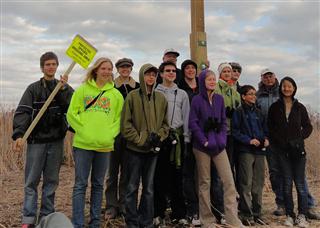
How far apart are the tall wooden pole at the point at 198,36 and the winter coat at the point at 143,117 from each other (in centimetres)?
151

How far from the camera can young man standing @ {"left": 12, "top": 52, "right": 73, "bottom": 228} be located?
445 cm

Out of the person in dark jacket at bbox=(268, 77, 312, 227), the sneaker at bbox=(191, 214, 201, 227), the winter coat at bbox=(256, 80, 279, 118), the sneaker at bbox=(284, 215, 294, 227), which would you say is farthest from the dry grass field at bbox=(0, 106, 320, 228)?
the winter coat at bbox=(256, 80, 279, 118)

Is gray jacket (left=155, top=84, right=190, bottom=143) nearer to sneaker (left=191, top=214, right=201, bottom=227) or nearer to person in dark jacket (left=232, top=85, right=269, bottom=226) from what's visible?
person in dark jacket (left=232, top=85, right=269, bottom=226)

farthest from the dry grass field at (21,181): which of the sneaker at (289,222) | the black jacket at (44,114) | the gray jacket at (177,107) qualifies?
the gray jacket at (177,107)

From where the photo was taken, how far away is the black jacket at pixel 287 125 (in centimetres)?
524

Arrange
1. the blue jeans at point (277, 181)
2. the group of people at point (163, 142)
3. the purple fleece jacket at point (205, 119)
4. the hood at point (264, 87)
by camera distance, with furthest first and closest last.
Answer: the hood at point (264, 87) < the blue jeans at point (277, 181) < the purple fleece jacket at point (205, 119) < the group of people at point (163, 142)

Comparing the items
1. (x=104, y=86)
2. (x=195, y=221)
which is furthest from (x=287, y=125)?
(x=104, y=86)

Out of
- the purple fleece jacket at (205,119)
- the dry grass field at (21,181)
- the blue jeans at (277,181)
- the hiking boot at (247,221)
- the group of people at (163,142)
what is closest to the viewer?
the group of people at (163,142)

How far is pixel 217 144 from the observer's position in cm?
464

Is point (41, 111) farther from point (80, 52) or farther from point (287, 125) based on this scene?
point (287, 125)

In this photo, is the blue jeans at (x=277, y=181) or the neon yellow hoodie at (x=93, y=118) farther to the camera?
the blue jeans at (x=277, y=181)

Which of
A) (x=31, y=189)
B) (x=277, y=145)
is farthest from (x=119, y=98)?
(x=277, y=145)

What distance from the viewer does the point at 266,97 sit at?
6.00m

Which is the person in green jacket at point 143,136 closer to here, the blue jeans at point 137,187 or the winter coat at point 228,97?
the blue jeans at point 137,187
